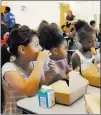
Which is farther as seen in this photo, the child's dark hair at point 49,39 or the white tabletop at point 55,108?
the child's dark hair at point 49,39

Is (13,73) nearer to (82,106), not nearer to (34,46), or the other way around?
(34,46)

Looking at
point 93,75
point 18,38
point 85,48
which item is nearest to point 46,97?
point 93,75

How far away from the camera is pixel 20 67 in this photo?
49.7 inches

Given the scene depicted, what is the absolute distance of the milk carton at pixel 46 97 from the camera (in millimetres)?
917

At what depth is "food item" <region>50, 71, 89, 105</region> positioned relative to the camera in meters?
0.95

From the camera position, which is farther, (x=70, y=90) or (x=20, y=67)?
(x=20, y=67)

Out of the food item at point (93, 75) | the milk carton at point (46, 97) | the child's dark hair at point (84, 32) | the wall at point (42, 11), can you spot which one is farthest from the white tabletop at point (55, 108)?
the wall at point (42, 11)

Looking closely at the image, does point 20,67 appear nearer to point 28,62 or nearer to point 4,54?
point 28,62

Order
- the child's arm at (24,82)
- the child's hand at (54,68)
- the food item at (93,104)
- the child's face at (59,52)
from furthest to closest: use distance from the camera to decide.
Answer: the child's face at (59,52) → the child's hand at (54,68) → the child's arm at (24,82) → the food item at (93,104)

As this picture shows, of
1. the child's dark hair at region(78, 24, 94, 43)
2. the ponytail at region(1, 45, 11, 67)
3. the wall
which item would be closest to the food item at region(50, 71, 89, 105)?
the ponytail at region(1, 45, 11, 67)

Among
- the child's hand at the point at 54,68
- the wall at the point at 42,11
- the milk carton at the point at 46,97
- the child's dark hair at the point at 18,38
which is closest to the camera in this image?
the milk carton at the point at 46,97

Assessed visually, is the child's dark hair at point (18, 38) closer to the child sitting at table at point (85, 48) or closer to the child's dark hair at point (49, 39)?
the child's dark hair at point (49, 39)

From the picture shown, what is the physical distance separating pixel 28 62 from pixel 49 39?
32 centimetres

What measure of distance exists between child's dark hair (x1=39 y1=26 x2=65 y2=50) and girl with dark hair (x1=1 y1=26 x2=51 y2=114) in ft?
0.75
